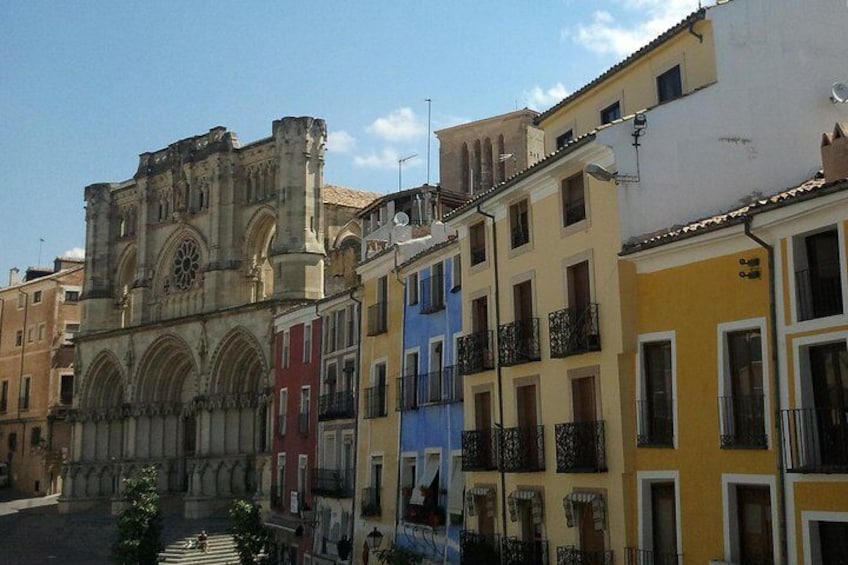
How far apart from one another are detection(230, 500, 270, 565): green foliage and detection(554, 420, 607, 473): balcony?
21525 mm

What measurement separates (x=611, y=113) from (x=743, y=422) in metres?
11.0

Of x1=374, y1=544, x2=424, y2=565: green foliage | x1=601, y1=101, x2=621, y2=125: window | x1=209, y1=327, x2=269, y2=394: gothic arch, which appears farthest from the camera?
x1=209, y1=327, x2=269, y2=394: gothic arch

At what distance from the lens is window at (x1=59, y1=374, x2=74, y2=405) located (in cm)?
8088

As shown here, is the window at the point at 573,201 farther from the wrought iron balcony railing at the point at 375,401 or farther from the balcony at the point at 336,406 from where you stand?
the balcony at the point at 336,406

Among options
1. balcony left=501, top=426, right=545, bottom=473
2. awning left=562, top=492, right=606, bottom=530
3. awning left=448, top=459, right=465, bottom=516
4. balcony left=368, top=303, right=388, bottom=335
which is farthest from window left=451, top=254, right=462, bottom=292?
awning left=562, top=492, right=606, bottom=530

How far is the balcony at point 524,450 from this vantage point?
2115 centimetres

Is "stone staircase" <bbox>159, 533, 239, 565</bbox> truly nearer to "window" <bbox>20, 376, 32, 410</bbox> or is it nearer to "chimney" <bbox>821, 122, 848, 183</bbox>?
"chimney" <bbox>821, 122, 848, 183</bbox>

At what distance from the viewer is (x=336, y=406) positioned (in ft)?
118

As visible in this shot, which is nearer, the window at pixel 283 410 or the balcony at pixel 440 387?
the balcony at pixel 440 387

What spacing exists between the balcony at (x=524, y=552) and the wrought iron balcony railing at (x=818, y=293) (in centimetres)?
815

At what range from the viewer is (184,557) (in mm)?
46781

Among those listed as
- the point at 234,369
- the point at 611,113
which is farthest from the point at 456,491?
the point at 234,369

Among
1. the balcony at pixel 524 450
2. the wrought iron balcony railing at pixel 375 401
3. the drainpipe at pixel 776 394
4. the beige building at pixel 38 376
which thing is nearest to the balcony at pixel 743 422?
the drainpipe at pixel 776 394

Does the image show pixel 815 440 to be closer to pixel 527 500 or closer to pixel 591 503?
pixel 591 503
